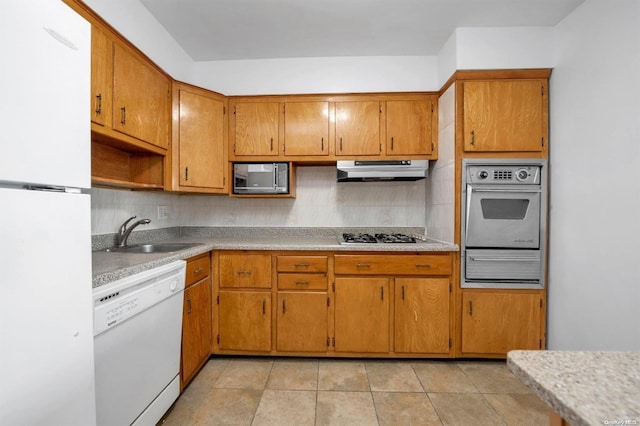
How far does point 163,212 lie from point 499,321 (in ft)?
9.58

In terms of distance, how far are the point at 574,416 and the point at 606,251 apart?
181cm

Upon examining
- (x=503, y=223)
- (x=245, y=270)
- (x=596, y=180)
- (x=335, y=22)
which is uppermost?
(x=335, y=22)

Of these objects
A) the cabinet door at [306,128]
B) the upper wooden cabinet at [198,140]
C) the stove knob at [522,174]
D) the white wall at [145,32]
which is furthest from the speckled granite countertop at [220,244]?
the white wall at [145,32]

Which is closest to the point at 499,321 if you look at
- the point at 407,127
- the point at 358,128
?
the point at 407,127

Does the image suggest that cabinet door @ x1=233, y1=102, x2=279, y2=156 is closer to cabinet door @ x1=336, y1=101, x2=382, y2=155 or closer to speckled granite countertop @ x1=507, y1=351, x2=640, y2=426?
cabinet door @ x1=336, y1=101, x2=382, y2=155

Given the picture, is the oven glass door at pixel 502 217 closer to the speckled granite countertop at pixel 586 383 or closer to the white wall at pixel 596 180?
the white wall at pixel 596 180

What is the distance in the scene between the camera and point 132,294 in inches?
47.9

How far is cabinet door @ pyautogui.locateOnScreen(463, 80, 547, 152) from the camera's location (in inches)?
79.9

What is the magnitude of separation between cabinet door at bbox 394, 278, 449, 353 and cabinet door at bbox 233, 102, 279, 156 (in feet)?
5.23

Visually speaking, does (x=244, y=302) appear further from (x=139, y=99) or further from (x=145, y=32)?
(x=145, y=32)

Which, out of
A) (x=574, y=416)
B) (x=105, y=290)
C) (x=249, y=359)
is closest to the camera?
(x=574, y=416)

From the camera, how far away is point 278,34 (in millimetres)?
2186

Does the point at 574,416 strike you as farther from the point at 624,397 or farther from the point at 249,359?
the point at 249,359

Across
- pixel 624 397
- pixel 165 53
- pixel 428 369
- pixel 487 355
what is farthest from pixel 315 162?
pixel 624 397
